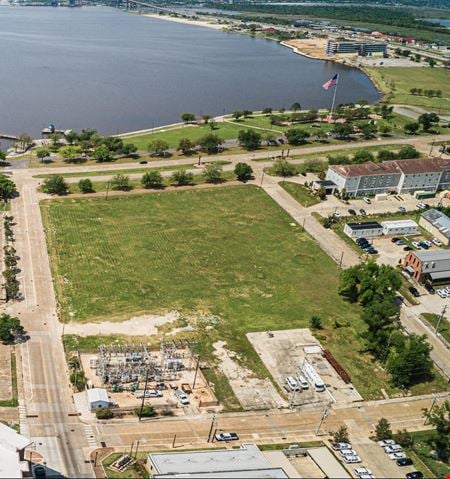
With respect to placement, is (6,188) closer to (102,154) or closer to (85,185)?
(85,185)

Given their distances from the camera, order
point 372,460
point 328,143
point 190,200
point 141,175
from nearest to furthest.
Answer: point 372,460
point 190,200
point 141,175
point 328,143

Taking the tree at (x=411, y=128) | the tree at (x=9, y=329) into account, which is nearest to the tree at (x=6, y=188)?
the tree at (x=9, y=329)

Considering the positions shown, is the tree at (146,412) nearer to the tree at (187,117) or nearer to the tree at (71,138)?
the tree at (71,138)

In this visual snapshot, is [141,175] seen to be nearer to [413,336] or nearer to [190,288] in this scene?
[190,288]

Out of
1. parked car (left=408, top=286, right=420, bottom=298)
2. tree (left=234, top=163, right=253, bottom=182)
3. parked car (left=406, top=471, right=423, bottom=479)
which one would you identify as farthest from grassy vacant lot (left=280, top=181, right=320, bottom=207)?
parked car (left=406, top=471, right=423, bottom=479)

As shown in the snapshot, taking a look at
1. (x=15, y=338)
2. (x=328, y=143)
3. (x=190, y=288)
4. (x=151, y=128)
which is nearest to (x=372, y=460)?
(x=190, y=288)

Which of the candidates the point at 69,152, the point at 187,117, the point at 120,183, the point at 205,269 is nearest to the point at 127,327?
the point at 205,269
